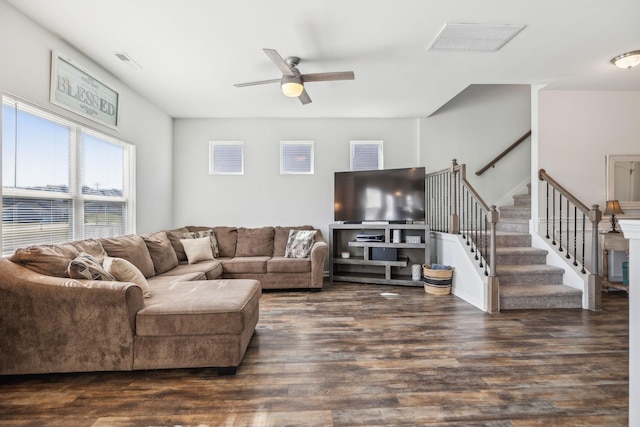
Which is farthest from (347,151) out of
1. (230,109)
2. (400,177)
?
(230,109)

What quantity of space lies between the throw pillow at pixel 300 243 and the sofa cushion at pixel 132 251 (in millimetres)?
1921

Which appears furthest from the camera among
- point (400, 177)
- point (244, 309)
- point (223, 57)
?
point (400, 177)

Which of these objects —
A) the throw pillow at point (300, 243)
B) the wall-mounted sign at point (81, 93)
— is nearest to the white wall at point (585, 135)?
the throw pillow at point (300, 243)

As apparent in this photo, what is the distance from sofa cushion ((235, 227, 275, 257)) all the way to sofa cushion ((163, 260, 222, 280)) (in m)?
0.59

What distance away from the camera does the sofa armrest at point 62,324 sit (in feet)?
6.72

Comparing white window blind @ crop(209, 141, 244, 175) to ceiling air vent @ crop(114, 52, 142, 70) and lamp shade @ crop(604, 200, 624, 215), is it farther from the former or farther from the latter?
lamp shade @ crop(604, 200, 624, 215)

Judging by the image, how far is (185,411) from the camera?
1781 millimetres

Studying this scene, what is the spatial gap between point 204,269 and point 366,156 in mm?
3323

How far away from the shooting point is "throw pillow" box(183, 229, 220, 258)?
188 inches

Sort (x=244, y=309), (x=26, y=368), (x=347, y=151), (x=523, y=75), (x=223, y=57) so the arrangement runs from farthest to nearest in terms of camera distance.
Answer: (x=347, y=151) < (x=523, y=75) < (x=223, y=57) < (x=244, y=309) < (x=26, y=368)

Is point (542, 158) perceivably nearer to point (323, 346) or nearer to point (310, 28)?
point (310, 28)

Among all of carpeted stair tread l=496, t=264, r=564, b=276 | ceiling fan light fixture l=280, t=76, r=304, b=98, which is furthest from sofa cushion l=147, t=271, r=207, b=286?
carpeted stair tread l=496, t=264, r=564, b=276

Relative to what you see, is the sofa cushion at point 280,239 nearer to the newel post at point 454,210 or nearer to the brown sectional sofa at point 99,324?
the newel post at point 454,210

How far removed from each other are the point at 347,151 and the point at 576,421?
4.58 meters
